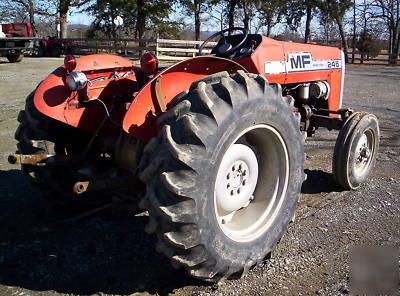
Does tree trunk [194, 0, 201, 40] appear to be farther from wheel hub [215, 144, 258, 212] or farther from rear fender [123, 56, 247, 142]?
wheel hub [215, 144, 258, 212]

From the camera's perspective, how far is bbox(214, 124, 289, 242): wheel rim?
276 centimetres

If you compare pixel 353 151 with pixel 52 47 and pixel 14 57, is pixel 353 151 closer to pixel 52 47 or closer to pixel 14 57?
pixel 14 57

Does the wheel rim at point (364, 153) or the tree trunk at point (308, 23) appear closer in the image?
the wheel rim at point (364, 153)

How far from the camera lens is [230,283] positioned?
9.14ft

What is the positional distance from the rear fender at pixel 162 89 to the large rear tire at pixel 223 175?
1.10 feet

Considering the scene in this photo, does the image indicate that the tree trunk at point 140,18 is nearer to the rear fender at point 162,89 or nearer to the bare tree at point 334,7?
the bare tree at point 334,7

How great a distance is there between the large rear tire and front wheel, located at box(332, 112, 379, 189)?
→ 4.76ft

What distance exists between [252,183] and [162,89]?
0.94m

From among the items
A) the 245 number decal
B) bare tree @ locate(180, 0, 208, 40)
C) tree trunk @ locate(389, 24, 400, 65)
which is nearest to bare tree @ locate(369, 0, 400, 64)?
tree trunk @ locate(389, 24, 400, 65)

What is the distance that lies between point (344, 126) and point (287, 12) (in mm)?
32529

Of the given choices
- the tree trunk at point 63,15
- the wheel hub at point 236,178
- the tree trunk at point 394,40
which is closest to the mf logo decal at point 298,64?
the wheel hub at point 236,178

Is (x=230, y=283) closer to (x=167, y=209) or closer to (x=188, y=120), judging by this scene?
(x=167, y=209)

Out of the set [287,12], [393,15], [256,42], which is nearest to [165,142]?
[256,42]

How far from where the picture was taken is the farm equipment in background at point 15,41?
1956cm
